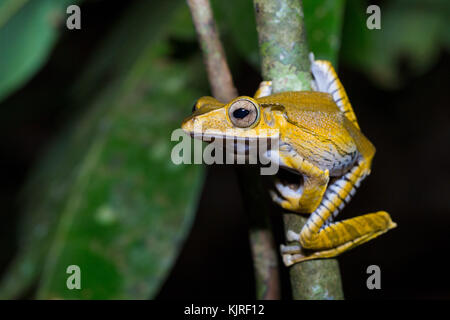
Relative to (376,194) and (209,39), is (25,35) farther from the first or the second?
(376,194)

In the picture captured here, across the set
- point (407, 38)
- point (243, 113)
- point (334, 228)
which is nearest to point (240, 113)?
point (243, 113)

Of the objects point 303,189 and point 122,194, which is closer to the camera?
point 303,189

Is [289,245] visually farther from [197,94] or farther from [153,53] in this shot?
[153,53]

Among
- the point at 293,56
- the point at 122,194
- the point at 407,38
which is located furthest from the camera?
the point at 407,38

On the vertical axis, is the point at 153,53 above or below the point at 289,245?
above

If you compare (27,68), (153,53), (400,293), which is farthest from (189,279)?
(27,68)

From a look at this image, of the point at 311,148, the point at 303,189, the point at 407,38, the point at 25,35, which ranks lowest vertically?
the point at 303,189

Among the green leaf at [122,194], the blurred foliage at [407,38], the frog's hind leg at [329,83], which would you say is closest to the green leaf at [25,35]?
the green leaf at [122,194]
